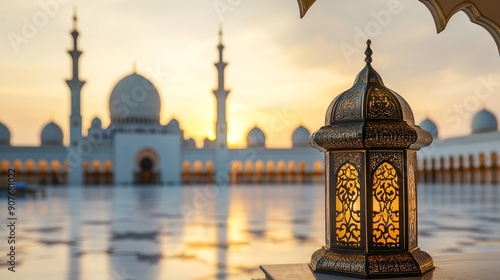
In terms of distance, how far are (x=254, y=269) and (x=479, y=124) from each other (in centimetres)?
3034

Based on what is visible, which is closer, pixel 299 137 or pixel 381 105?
pixel 381 105

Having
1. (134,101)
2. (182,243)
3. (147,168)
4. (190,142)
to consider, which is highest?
(134,101)

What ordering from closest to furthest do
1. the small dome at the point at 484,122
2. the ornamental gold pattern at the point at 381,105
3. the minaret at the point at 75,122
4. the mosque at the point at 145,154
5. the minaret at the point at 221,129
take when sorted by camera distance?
the ornamental gold pattern at the point at 381,105, the minaret at the point at 75,122, the minaret at the point at 221,129, the mosque at the point at 145,154, the small dome at the point at 484,122

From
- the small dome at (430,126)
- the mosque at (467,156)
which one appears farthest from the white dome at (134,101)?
the small dome at (430,126)

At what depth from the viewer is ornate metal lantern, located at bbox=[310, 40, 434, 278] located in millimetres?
2244

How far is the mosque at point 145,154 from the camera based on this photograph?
2942 centimetres

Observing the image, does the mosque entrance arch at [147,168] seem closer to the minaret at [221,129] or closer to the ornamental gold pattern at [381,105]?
the minaret at [221,129]

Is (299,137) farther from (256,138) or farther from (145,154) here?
(145,154)

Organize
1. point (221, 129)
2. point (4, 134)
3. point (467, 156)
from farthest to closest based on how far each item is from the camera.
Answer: point (4, 134), point (221, 129), point (467, 156)

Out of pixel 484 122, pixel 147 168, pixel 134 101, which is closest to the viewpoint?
pixel 484 122

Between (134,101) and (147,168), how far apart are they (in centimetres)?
414

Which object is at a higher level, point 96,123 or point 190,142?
point 96,123

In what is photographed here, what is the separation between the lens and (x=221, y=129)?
3030 cm

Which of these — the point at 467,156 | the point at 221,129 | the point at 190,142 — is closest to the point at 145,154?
the point at 221,129
